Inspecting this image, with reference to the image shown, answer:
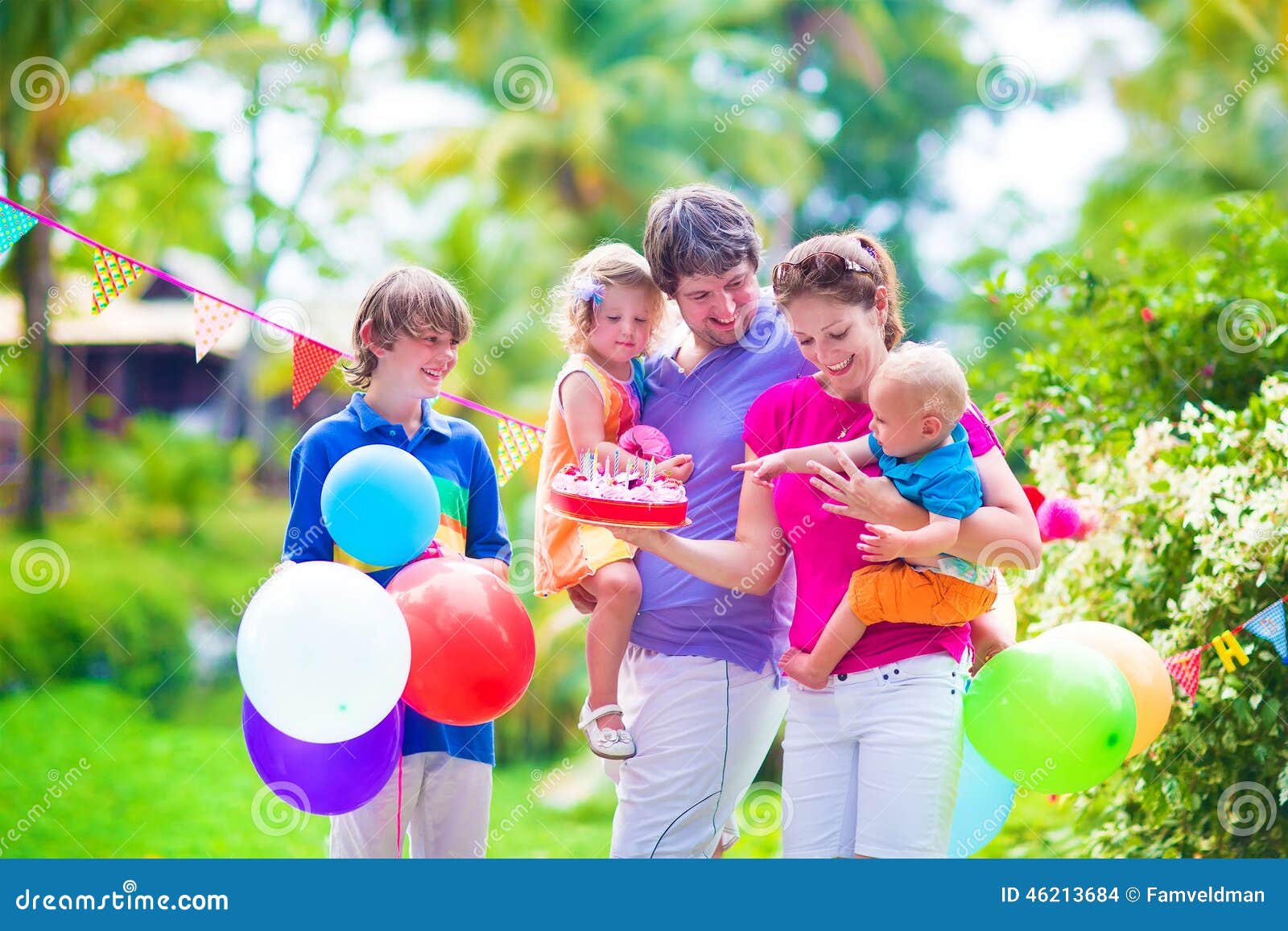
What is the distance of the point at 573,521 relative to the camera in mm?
2926

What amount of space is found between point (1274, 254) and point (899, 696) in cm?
274

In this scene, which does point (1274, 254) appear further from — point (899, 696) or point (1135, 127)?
point (1135, 127)

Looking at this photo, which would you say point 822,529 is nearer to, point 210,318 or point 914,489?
point 914,489

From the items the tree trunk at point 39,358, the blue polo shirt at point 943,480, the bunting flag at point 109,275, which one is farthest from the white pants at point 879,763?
the tree trunk at point 39,358

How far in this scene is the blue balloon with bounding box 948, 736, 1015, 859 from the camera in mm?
2838

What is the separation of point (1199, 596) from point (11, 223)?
342 cm

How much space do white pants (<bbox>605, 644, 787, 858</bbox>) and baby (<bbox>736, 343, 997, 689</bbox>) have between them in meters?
0.25

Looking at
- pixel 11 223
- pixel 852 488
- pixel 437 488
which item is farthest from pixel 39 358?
pixel 852 488

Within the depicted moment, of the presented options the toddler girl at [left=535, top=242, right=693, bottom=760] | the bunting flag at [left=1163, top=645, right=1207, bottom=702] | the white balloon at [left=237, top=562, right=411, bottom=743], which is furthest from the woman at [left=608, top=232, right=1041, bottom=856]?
the bunting flag at [left=1163, top=645, right=1207, bottom=702]

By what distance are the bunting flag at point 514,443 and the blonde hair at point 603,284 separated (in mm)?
724

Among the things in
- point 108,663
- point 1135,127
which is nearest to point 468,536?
point 108,663

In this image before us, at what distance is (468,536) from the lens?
10.1 feet

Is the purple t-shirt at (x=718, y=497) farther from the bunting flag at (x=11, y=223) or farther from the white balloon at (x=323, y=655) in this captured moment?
the bunting flag at (x=11, y=223)

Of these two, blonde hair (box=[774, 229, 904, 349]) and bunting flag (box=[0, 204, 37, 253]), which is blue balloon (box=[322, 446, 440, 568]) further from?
bunting flag (box=[0, 204, 37, 253])
